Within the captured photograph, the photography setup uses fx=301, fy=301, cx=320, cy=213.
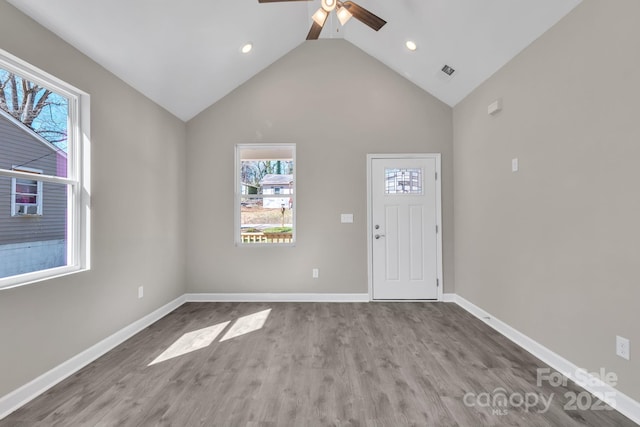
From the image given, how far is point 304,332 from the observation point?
3117 mm

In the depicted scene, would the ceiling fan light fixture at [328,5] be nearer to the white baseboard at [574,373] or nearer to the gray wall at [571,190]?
the gray wall at [571,190]

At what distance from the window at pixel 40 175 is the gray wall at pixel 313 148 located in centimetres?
176

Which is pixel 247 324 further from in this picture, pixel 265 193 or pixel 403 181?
pixel 403 181

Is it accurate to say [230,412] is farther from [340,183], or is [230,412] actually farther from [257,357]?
[340,183]

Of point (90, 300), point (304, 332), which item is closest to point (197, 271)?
point (90, 300)

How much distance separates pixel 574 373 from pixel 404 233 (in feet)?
7.55

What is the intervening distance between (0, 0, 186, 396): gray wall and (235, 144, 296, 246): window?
82 cm

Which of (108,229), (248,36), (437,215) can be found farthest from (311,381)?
(248,36)

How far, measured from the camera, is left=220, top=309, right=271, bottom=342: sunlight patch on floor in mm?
3066

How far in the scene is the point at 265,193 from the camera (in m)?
4.32

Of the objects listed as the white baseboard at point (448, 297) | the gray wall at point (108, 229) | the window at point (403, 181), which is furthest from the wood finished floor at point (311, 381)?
the window at point (403, 181)

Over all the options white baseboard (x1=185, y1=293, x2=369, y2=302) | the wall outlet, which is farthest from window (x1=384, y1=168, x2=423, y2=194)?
the wall outlet

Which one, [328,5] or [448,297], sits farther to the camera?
[448,297]

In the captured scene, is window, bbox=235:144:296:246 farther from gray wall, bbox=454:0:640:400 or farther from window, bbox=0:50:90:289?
gray wall, bbox=454:0:640:400
